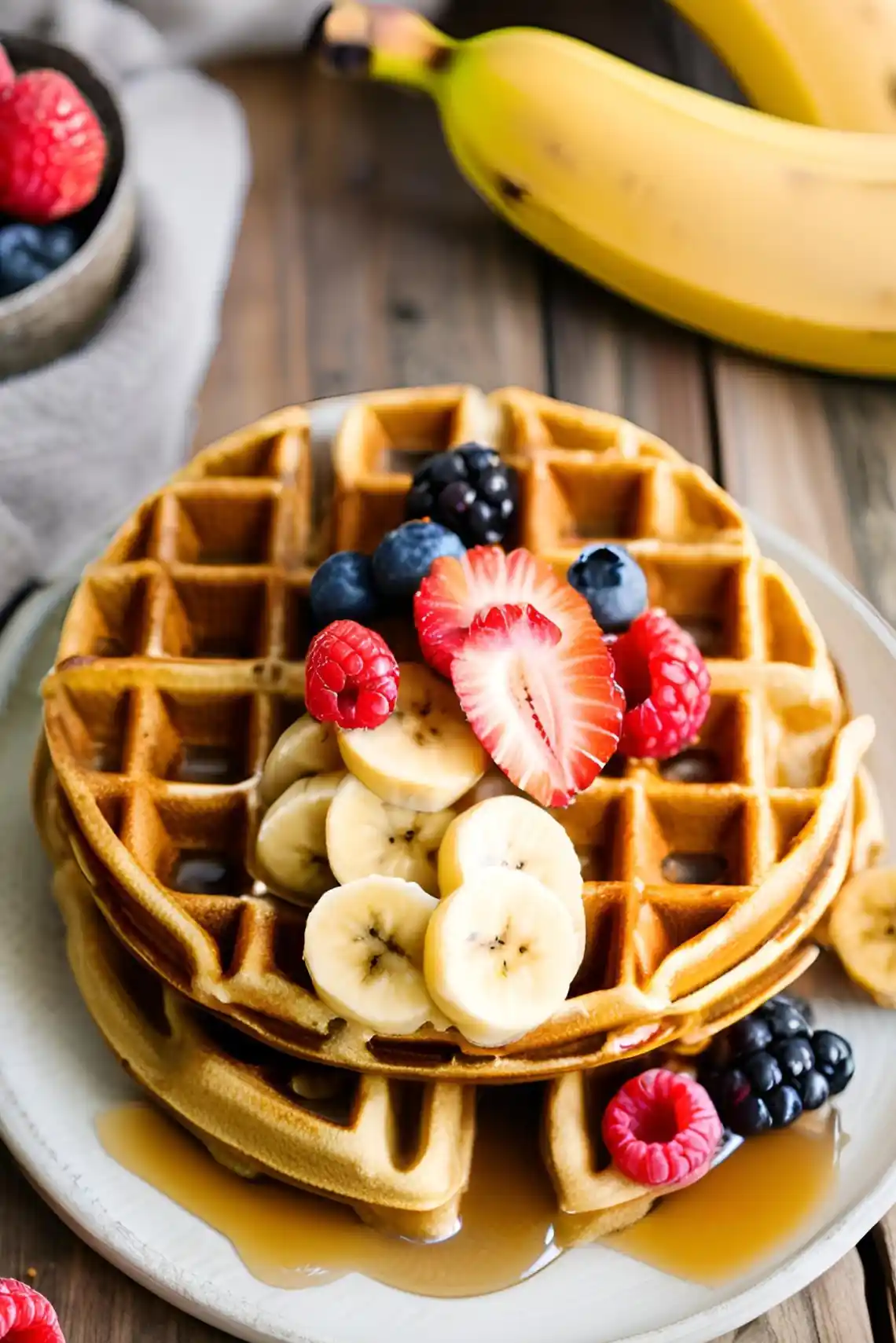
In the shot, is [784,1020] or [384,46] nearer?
[784,1020]

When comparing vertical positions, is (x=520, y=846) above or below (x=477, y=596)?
below

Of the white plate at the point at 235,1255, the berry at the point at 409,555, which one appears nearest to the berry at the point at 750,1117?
the white plate at the point at 235,1255

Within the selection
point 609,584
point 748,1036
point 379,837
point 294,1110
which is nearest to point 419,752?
point 379,837

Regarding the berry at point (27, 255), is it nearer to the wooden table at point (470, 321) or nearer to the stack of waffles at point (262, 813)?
the stack of waffles at point (262, 813)

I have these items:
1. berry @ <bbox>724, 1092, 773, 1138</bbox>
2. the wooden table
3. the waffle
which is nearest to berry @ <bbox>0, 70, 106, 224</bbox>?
the waffle

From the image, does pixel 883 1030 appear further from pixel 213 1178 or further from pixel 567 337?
pixel 567 337

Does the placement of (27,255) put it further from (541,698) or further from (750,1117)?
(750,1117)

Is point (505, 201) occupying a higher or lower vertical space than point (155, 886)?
higher

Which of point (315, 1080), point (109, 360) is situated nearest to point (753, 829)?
point (315, 1080)
